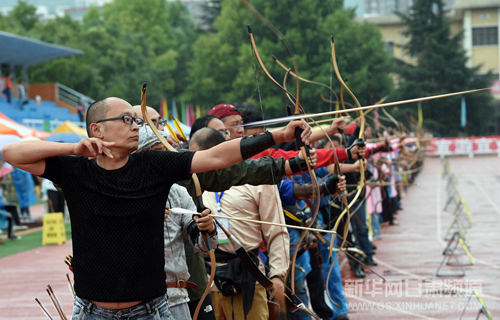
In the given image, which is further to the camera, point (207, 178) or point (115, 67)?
point (115, 67)

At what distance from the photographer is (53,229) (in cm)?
1258

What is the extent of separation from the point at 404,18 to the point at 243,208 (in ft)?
175

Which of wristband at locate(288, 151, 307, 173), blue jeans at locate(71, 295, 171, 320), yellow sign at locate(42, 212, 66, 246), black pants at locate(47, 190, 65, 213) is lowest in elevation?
yellow sign at locate(42, 212, 66, 246)

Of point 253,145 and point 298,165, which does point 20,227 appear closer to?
point 298,165

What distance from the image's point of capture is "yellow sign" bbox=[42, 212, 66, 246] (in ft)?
40.9

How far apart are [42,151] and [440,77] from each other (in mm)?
49920

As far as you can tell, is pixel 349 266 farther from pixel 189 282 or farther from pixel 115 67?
pixel 115 67

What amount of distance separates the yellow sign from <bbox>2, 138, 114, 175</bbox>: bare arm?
33.2ft

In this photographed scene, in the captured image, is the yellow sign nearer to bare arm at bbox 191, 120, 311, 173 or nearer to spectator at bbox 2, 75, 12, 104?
bare arm at bbox 191, 120, 311, 173

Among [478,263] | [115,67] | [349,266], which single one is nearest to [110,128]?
[349,266]

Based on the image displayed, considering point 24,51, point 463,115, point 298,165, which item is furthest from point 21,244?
point 463,115

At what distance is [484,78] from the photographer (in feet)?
158

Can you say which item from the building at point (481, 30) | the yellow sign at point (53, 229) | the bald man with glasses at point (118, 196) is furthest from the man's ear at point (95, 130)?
the building at point (481, 30)

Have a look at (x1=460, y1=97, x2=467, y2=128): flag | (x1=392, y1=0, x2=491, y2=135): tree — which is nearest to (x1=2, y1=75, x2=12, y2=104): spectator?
(x1=392, y1=0, x2=491, y2=135): tree
